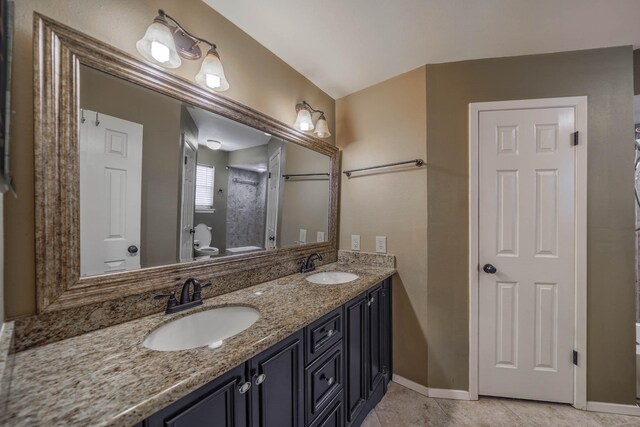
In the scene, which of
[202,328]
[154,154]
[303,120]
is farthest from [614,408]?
[154,154]

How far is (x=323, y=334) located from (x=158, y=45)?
1.46 meters

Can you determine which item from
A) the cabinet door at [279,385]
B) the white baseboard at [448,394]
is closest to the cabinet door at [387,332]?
the white baseboard at [448,394]

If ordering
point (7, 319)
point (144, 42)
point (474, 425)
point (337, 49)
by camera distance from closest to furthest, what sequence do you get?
point (7, 319) → point (144, 42) → point (474, 425) → point (337, 49)

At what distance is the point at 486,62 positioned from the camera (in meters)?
1.71

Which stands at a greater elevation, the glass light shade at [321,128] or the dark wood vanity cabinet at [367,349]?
the glass light shade at [321,128]

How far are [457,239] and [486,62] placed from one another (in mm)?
1266

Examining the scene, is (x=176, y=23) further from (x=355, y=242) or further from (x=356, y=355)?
(x=356, y=355)

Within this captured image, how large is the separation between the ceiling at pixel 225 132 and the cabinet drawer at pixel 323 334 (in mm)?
1053

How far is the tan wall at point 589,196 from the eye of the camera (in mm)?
1548

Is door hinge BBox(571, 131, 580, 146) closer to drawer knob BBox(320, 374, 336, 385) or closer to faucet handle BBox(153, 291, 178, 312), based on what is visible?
drawer knob BBox(320, 374, 336, 385)

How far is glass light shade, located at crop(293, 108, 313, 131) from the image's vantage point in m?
1.77

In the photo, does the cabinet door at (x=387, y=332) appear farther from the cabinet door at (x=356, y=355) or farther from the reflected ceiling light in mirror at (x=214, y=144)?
the reflected ceiling light in mirror at (x=214, y=144)

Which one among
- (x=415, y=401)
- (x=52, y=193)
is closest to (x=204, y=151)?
(x=52, y=193)

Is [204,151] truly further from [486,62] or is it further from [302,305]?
[486,62]
